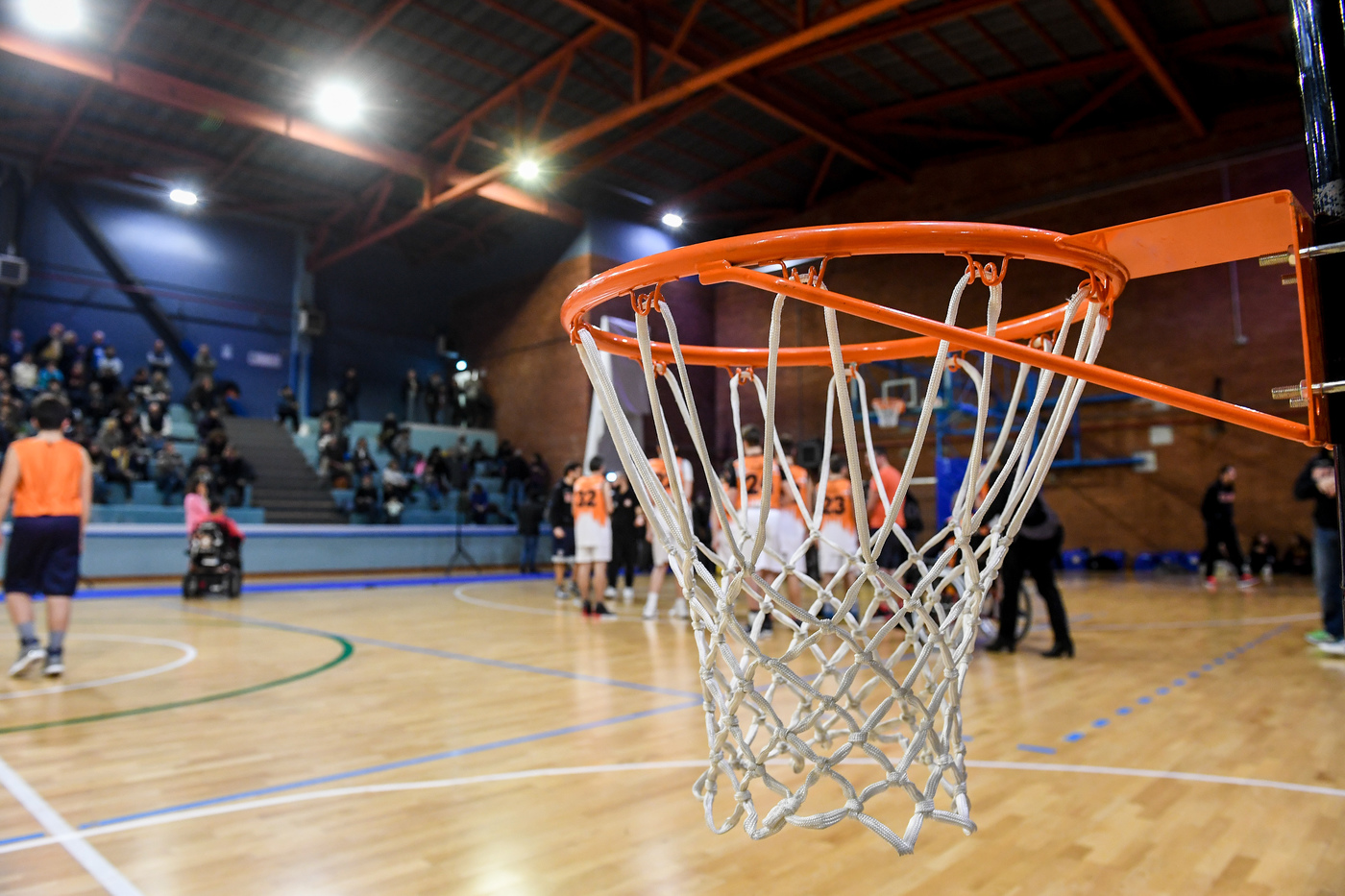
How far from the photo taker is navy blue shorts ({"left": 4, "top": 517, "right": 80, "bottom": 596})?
4.88 metres

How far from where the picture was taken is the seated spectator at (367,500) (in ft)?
50.5

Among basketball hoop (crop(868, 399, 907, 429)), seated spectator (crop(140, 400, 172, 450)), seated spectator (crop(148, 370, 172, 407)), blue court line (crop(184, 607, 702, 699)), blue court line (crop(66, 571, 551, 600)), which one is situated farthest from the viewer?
seated spectator (crop(148, 370, 172, 407))

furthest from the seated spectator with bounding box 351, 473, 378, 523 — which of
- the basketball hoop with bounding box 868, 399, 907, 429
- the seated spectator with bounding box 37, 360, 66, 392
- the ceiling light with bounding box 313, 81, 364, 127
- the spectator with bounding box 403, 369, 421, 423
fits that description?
the basketball hoop with bounding box 868, 399, 907, 429

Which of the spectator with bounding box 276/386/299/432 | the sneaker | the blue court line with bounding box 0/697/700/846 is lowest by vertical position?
the blue court line with bounding box 0/697/700/846

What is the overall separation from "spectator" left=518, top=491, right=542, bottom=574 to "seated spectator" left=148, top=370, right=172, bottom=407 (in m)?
6.87

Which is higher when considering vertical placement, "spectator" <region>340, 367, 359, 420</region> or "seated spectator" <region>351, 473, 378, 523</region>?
"spectator" <region>340, 367, 359, 420</region>

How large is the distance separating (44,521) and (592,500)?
14.1 ft

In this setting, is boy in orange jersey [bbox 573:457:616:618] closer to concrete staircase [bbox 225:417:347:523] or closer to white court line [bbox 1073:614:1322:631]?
Result: white court line [bbox 1073:614:1322:631]

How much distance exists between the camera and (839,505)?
714cm

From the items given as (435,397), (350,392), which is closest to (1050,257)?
(435,397)

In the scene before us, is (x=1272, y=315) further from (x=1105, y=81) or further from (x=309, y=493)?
(x=309, y=493)

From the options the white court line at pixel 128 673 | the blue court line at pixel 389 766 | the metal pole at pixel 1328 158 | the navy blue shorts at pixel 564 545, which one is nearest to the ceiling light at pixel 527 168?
the navy blue shorts at pixel 564 545

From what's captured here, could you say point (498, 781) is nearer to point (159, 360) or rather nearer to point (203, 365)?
point (203, 365)

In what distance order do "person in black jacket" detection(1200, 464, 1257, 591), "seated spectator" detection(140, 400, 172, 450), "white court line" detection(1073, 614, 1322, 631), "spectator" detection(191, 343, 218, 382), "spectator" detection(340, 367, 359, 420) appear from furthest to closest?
"spectator" detection(340, 367, 359, 420) → "spectator" detection(191, 343, 218, 382) → "seated spectator" detection(140, 400, 172, 450) → "person in black jacket" detection(1200, 464, 1257, 591) → "white court line" detection(1073, 614, 1322, 631)
